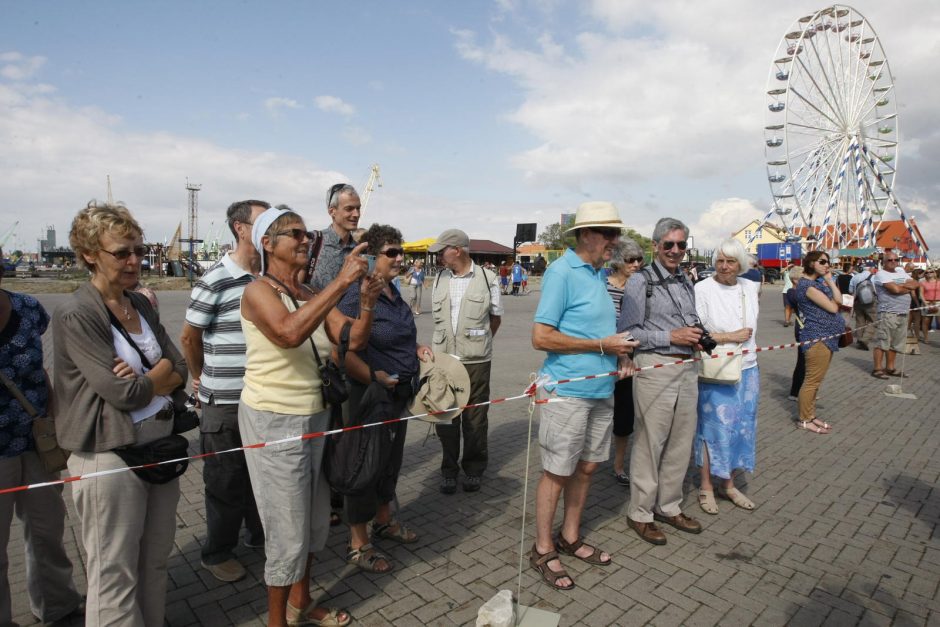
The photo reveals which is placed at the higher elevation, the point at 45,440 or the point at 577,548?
the point at 45,440

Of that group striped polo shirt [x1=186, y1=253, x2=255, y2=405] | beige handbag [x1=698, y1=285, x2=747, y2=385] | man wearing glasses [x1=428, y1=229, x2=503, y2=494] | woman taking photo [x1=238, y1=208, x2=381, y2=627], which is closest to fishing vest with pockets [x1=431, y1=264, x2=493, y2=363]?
man wearing glasses [x1=428, y1=229, x2=503, y2=494]

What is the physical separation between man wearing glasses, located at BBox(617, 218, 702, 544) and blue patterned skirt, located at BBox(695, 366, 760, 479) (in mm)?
557

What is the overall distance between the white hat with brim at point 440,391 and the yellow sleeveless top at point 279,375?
41.1 inches

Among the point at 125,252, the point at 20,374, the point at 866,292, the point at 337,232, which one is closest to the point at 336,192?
the point at 337,232

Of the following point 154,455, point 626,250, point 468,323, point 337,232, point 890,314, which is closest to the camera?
point 154,455

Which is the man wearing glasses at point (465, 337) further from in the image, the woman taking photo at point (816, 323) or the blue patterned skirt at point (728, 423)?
the woman taking photo at point (816, 323)

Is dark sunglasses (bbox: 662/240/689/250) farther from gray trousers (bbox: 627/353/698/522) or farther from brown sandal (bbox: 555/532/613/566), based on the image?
brown sandal (bbox: 555/532/613/566)

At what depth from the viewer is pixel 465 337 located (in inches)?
173

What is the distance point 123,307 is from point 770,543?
4.02 m

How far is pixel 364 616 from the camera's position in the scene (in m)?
2.76

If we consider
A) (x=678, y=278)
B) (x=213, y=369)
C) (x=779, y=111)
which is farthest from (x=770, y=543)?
(x=779, y=111)

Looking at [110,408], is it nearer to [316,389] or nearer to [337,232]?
[316,389]

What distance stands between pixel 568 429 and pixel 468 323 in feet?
5.09

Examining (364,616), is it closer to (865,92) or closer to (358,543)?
(358,543)
